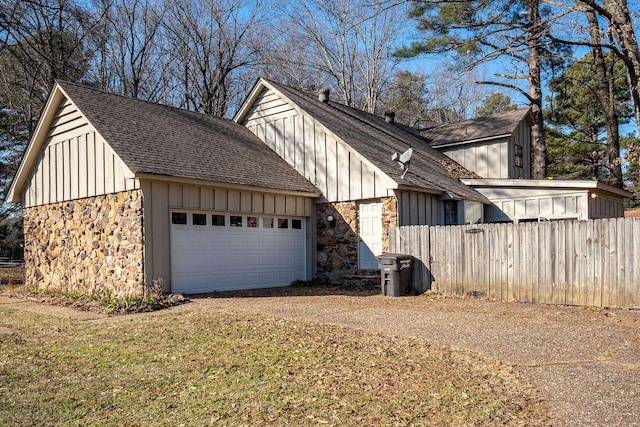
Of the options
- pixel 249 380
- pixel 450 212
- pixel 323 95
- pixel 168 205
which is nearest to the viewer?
pixel 249 380

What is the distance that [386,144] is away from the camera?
1728cm

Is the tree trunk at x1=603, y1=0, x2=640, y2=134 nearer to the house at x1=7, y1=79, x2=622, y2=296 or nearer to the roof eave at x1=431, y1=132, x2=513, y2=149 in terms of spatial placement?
the house at x1=7, y1=79, x2=622, y2=296

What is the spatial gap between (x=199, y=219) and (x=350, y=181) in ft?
13.8

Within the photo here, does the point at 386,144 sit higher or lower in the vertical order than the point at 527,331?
higher

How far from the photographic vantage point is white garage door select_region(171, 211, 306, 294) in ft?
40.2

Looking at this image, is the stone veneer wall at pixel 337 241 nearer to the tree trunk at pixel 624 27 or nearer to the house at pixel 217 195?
the house at pixel 217 195

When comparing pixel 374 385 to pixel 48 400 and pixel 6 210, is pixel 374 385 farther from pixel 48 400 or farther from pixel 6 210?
pixel 6 210

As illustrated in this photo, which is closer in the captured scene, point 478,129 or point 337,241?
point 337,241

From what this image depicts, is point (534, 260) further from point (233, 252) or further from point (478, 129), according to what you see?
point (478, 129)

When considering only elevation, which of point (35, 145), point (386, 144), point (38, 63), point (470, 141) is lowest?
point (35, 145)

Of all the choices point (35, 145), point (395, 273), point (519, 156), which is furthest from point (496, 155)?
point (35, 145)

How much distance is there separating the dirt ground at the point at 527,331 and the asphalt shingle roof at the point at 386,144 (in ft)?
12.2

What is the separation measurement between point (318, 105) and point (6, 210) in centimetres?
1783

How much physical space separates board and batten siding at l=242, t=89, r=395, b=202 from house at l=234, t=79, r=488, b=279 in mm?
22
